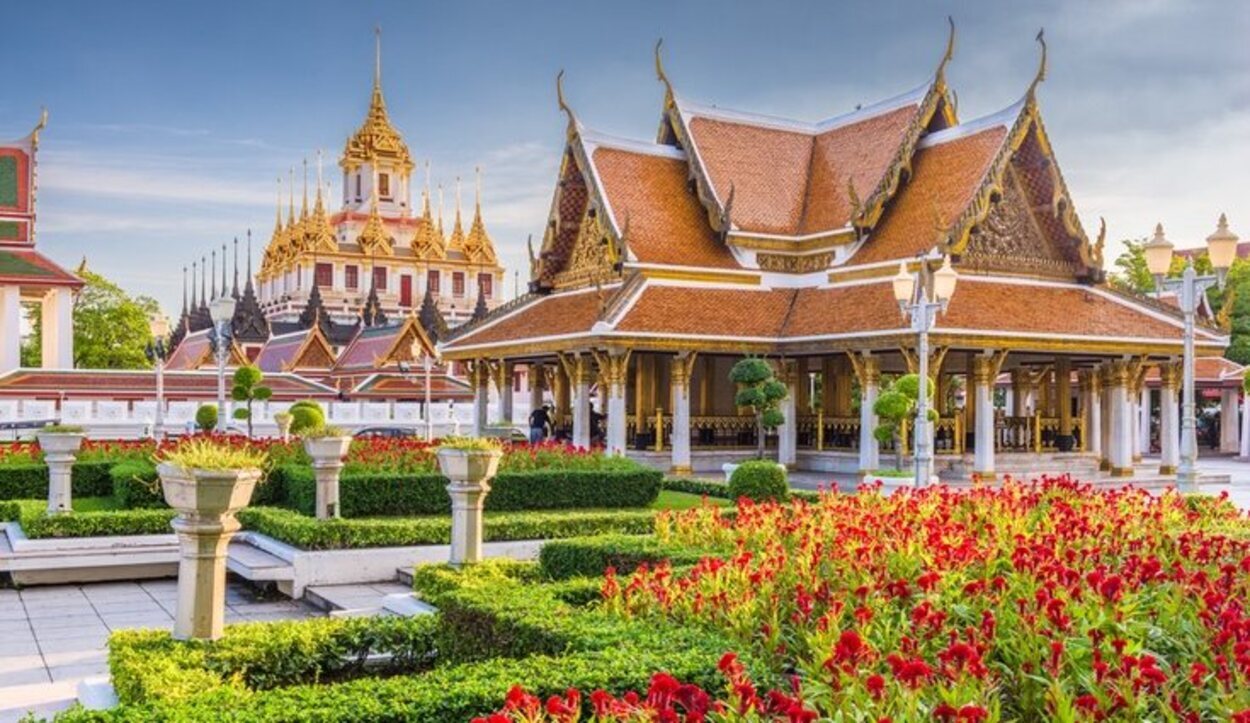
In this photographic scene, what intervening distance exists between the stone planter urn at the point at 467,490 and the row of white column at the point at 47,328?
35.5 metres

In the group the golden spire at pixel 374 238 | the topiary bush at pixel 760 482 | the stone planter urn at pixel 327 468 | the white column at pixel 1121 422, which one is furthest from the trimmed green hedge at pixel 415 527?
the golden spire at pixel 374 238

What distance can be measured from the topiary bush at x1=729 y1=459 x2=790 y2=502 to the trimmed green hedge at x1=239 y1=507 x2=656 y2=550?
1619mm

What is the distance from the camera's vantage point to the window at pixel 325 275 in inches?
2918

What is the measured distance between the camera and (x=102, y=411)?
3559 cm

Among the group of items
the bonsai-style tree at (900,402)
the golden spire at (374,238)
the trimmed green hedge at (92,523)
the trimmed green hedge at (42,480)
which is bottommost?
the trimmed green hedge at (92,523)

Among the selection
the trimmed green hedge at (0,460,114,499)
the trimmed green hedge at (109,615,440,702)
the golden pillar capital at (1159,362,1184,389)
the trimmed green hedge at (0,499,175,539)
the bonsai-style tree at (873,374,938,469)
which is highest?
the golden pillar capital at (1159,362,1184,389)

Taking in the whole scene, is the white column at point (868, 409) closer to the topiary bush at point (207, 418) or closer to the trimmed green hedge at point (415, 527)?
the trimmed green hedge at point (415, 527)

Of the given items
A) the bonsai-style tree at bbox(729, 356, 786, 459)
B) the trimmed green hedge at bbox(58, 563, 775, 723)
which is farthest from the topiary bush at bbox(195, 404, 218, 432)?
the trimmed green hedge at bbox(58, 563, 775, 723)

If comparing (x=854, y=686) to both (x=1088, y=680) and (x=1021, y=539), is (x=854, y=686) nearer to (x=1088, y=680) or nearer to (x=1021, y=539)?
(x=1088, y=680)

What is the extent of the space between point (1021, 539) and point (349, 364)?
41067mm

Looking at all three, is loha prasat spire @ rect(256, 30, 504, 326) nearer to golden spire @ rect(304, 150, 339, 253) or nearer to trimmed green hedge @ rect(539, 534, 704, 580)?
golden spire @ rect(304, 150, 339, 253)

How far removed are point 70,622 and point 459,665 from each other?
17.3 feet

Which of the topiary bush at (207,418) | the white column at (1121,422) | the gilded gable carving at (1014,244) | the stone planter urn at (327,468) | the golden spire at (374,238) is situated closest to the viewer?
the stone planter urn at (327,468)

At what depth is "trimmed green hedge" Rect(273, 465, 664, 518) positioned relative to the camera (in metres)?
14.5
